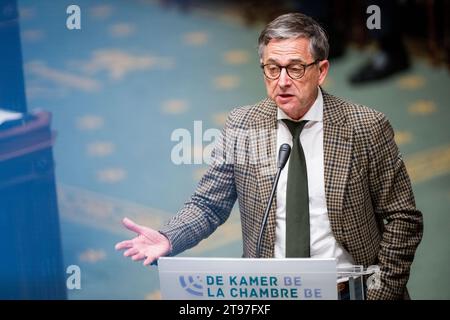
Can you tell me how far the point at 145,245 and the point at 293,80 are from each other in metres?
0.89

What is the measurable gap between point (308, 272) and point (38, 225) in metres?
1.79

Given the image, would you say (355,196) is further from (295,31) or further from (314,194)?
(295,31)

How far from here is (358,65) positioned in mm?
4590

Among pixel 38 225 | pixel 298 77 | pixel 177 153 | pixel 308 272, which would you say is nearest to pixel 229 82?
pixel 177 153

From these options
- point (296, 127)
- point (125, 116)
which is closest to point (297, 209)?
point (296, 127)

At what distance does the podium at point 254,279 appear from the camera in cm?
345

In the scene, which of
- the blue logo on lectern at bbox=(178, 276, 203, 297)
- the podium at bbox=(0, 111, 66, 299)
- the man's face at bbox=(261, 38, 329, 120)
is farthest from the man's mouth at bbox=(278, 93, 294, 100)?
the podium at bbox=(0, 111, 66, 299)

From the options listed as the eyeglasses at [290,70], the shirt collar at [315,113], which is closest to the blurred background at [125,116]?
the shirt collar at [315,113]

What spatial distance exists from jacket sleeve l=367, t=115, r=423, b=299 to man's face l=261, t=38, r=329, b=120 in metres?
0.30

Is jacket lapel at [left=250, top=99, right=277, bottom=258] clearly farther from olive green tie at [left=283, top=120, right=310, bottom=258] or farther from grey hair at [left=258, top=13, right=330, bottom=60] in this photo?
grey hair at [left=258, top=13, right=330, bottom=60]

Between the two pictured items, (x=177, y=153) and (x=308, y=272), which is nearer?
(x=308, y=272)

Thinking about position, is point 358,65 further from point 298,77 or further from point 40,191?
point 40,191

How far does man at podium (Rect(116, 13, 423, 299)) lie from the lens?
3828mm
